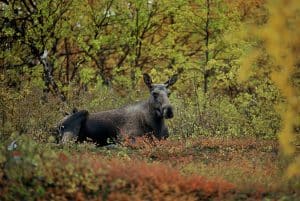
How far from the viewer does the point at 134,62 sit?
33594 millimetres

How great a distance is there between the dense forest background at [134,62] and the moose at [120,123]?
981 millimetres

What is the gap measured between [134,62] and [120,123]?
14590 mm

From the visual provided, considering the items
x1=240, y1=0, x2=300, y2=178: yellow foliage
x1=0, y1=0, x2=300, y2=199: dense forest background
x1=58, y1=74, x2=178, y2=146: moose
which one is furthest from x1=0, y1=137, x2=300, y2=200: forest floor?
x1=58, y1=74, x2=178, y2=146: moose

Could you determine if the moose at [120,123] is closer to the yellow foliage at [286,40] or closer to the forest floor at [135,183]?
the forest floor at [135,183]

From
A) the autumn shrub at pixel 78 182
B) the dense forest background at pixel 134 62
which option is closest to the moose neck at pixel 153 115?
the dense forest background at pixel 134 62

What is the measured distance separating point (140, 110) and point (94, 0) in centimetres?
1415

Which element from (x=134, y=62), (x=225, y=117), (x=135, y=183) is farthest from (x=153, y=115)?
(x=134, y=62)

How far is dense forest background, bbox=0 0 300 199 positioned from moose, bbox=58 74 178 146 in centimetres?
98

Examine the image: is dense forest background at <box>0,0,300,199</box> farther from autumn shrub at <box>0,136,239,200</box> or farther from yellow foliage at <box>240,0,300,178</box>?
autumn shrub at <box>0,136,239,200</box>

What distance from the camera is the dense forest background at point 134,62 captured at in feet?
65.2

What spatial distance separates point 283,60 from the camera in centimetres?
975

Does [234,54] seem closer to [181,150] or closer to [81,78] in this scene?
[81,78]

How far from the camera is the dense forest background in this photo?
65.2 feet

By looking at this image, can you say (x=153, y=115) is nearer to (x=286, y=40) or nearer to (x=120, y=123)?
(x=120, y=123)
